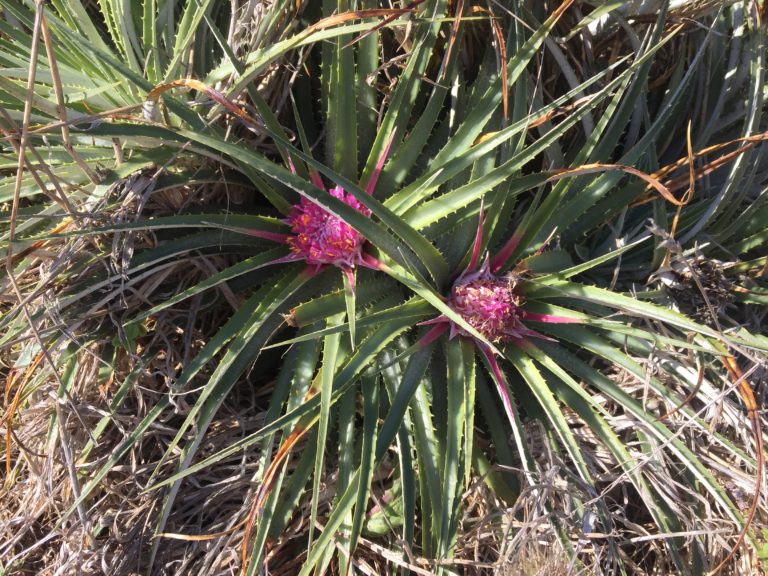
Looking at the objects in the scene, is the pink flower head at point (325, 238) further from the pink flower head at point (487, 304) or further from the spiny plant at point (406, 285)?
the pink flower head at point (487, 304)

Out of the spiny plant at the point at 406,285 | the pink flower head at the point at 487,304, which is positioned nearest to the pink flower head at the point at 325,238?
the spiny plant at the point at 406,285

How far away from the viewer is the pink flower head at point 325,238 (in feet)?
3.71

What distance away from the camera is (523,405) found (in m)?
1.26

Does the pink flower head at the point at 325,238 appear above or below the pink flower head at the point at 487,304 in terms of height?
above

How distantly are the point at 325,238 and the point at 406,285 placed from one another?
17 cm

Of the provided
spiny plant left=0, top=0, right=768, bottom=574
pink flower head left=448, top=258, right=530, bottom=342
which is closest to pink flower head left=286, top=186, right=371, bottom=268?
spiny plant left=0, top=0, right=768, bottom=574

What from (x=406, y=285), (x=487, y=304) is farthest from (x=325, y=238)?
(x=487, y=304)

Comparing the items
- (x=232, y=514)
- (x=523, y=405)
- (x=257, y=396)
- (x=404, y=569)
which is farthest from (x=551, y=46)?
(x=232, y=514)

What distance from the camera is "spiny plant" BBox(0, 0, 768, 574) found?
1.08 metres

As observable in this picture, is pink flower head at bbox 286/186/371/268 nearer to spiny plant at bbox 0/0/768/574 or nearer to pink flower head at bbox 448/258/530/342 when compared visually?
spiny plant at bbox 0/0/768/574

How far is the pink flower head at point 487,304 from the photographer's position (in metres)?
1.10

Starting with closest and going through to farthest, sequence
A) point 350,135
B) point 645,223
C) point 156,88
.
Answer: point 156,88
point 350,135
point 645,223

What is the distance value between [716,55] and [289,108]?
3.04 ft

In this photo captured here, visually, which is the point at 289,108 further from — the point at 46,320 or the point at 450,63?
the point at 46,320
